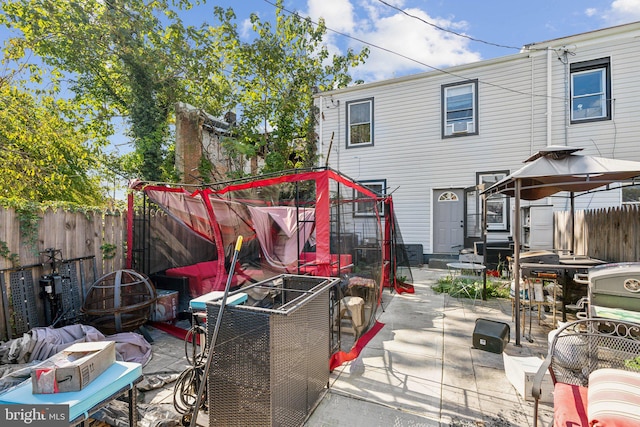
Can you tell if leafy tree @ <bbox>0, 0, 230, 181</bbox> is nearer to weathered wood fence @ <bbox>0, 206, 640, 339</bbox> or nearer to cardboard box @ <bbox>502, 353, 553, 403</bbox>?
weathered wood fence @ <bbox>0, 206, 640, 339</bbox>

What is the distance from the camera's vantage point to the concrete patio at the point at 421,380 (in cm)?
223

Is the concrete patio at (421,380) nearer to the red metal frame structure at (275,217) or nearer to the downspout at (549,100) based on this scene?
the red metal frame structure at (275,217)

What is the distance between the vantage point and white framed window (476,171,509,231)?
7688 millimetres

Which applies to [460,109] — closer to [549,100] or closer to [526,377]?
[549,100]

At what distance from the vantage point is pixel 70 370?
153cm

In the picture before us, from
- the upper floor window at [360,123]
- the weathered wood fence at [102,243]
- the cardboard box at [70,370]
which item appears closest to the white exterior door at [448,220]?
the weathered wood fence at [102,243]

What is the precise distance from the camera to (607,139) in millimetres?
6887

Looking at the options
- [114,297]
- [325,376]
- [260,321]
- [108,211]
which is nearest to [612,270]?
[325,376]

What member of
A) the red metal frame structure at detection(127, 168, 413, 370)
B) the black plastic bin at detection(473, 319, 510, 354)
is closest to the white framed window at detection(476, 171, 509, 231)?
the red metal frame structure at detection(127, 168, 413, 370)

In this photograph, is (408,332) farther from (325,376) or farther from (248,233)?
(248,233)

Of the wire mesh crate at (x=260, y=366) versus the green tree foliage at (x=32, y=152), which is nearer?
the wire mesh crate at (x=260, y=366)

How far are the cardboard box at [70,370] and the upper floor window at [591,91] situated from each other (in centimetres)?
1006

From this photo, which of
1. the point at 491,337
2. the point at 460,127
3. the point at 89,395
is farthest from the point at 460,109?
the point at 89,395

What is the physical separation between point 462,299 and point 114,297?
18.8 feet
